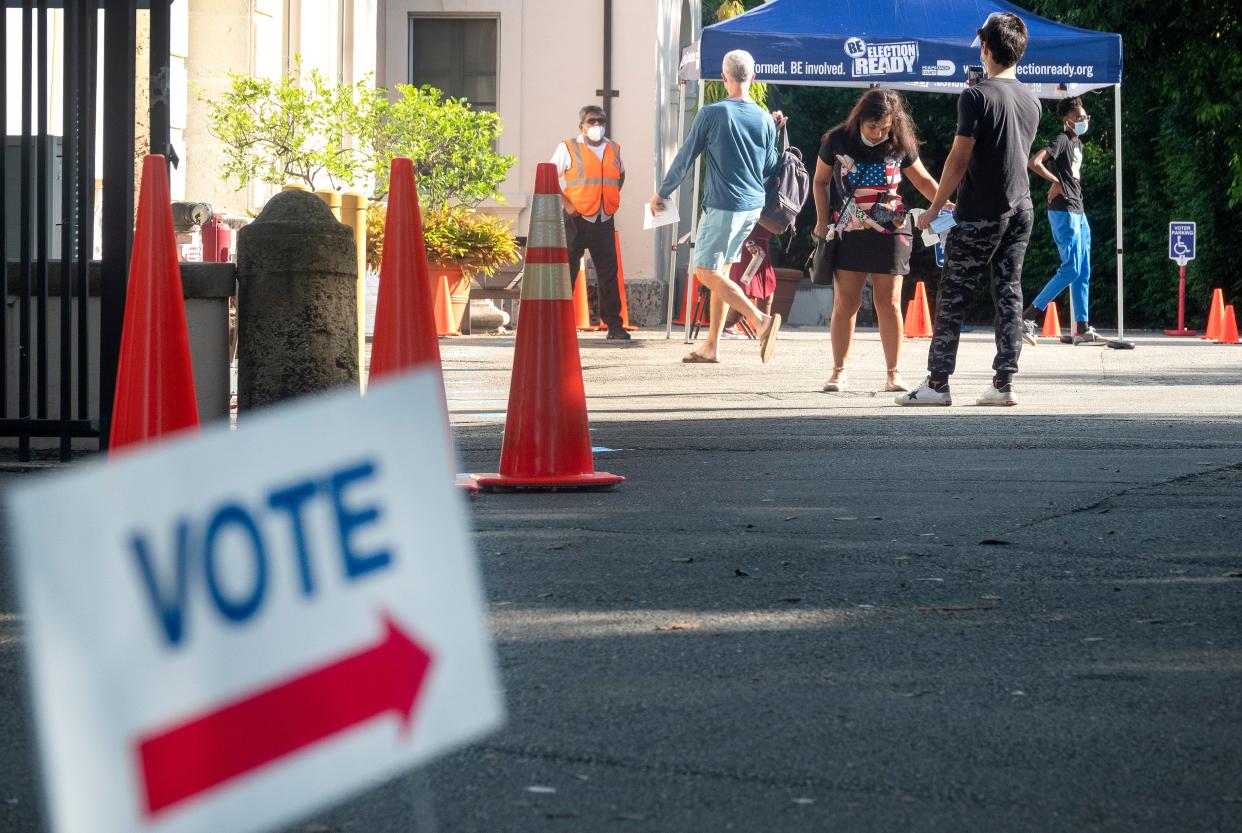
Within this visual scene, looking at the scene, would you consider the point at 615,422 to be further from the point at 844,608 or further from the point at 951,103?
the point at 951,103

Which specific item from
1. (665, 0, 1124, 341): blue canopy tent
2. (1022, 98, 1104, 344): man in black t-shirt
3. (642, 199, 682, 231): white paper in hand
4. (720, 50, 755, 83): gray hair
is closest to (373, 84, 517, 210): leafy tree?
(665, 0, 1124, 341): blue canopy tent

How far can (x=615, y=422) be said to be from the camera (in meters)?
9.67

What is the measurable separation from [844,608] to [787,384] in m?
7.72

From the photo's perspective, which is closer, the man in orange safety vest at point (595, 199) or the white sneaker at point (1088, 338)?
the man in orange safety vest at point (595, 199)

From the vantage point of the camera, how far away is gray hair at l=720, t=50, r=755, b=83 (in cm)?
1311

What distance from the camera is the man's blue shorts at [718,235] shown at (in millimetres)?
13438

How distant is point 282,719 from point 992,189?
8.35 metres

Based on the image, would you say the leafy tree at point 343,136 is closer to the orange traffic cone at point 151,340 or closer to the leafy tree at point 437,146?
the leafy tree at point 437,146

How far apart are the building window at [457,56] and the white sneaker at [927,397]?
13.6 metres

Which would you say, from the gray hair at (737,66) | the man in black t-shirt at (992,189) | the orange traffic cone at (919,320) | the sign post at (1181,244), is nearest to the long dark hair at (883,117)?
the man in black t-shirt at (992,189)

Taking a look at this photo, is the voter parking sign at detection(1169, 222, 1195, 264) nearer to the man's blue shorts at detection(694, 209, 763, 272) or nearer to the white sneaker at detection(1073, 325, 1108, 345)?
the white sneaker at detection(1073, 325, 1108, 345)

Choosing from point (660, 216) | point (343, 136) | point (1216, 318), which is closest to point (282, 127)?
point (343, 136)

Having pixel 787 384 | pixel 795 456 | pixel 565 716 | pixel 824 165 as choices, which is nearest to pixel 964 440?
pixel 795 456

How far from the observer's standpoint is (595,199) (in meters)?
17.1
